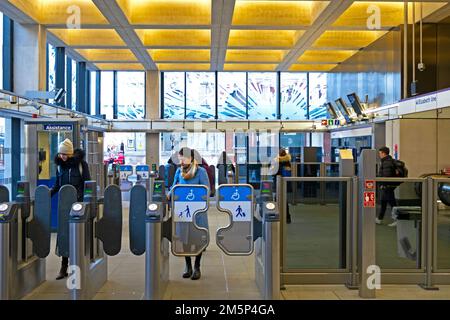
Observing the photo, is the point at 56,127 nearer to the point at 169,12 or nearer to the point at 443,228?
the point at 169,12

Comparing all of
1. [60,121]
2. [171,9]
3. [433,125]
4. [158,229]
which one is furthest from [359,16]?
[158,229]

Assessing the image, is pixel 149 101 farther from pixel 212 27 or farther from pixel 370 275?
pixel 370 275

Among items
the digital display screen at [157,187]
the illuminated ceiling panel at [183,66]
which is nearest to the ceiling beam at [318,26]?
the illuminated ceiling panel at [183,66]

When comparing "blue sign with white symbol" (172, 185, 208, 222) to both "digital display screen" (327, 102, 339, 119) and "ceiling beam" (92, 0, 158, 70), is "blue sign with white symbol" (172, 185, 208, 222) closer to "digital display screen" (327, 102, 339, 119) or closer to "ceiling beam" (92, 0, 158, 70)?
"ceiling beam" (92, 0, 158, 70)

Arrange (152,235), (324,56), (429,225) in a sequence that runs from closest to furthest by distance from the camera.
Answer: (152,235) < (429,225) < (324,56)

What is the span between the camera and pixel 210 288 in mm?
5031

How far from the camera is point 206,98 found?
17859mm

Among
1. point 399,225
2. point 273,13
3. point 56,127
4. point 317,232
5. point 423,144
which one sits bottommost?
point 317,232

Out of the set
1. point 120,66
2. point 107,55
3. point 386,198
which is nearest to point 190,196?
point 386,198

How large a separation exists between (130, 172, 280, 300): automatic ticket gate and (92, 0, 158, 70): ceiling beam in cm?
545

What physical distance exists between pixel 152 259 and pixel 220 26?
7.58m
